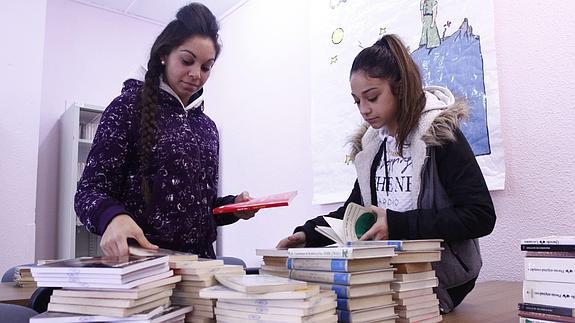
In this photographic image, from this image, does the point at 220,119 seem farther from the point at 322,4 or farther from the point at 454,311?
the point at 454,311

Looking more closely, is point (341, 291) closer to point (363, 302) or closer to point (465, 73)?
point (363, 302)

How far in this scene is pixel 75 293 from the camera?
681 mm

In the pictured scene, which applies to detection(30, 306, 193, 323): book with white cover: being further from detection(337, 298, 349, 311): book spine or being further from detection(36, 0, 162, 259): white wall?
detection(36, 0, 162, 259): white wall

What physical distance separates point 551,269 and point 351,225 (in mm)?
381

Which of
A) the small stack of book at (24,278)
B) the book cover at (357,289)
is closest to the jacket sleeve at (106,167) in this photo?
the book cover at (357,289)

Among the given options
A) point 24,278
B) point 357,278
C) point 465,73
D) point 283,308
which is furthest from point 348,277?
point 24,278

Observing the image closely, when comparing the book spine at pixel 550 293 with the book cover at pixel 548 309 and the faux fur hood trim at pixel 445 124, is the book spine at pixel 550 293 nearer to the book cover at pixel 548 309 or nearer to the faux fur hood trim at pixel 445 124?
the book cover at pixel 548 309

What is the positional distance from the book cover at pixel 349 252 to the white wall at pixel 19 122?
2661mm

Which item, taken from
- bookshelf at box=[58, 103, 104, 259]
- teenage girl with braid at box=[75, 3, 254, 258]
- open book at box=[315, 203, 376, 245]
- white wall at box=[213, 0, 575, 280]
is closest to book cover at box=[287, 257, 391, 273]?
open book at box=[315, 203, 376, 245]

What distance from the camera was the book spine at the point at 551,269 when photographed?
0.74 meters

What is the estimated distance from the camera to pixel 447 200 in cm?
102

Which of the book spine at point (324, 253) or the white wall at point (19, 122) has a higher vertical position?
the white wall at point (19, 122)

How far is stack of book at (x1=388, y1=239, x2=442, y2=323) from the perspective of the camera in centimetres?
81

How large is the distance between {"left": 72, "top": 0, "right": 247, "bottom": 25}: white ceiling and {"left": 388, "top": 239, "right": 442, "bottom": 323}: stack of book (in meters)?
3.05
